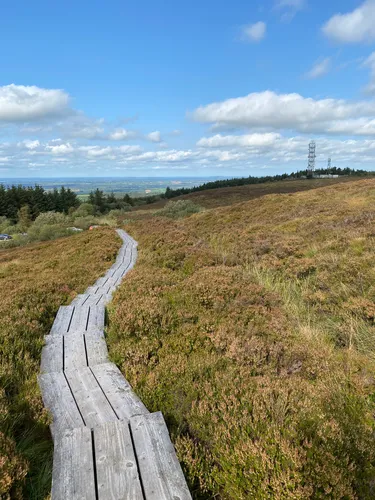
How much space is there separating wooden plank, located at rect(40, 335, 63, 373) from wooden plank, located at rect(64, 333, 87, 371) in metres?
0.09

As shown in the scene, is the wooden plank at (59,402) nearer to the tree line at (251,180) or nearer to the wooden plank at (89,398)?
the wooden plank at (89,398)

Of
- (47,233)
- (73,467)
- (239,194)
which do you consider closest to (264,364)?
(73,467)

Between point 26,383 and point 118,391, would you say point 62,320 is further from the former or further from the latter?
point 118,391

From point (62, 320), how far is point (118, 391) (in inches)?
126

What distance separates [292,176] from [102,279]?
112m

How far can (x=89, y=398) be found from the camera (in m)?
3.87

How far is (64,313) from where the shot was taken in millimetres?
6918

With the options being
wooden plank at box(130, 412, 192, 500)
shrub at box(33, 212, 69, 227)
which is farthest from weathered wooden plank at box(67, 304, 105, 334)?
shrub at box(33, 212, 69, 227)

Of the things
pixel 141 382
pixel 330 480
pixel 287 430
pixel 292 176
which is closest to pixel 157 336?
pixel 141 382

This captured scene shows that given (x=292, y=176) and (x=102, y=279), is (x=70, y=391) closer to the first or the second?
(x=102, y=279)

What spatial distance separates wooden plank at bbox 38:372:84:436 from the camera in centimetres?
342

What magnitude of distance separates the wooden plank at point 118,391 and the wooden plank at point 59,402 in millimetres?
424

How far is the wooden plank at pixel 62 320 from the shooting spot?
237 inches

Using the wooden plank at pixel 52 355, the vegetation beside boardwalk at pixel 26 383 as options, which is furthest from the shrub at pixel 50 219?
the wooden plank at pixel 52 355
